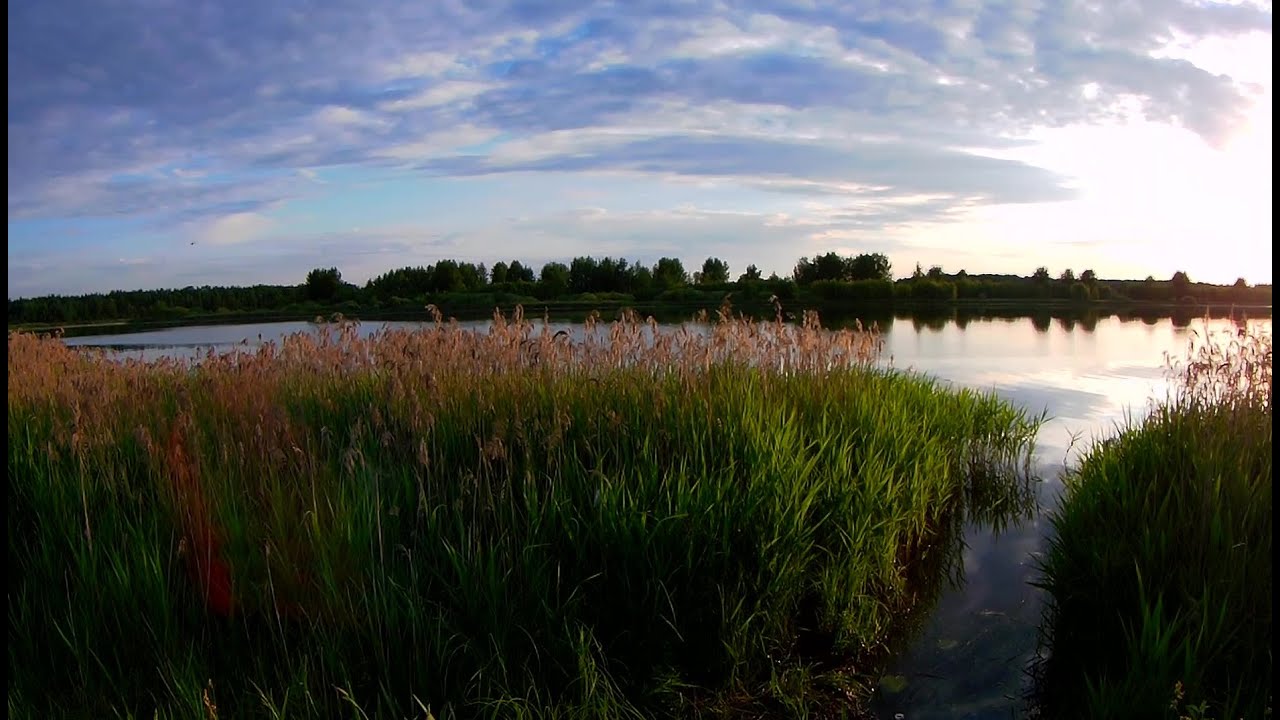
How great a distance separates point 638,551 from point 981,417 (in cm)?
684

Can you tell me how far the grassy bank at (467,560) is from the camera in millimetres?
3293

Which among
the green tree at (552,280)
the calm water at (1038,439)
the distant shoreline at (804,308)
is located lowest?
the calm water at (1038,439)

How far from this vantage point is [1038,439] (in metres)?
9.46

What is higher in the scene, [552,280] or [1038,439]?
[552,280]

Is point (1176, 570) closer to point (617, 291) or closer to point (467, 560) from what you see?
point (467, 560)

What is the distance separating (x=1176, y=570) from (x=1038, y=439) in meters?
5.89

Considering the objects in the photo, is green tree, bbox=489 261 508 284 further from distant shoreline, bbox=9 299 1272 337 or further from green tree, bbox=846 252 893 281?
green tree, bbox=846 252 893 281

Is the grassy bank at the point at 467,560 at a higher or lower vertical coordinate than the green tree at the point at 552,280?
lower

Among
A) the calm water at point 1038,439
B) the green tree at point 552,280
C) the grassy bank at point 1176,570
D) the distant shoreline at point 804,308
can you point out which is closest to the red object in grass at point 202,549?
the calm water at point 1038,439

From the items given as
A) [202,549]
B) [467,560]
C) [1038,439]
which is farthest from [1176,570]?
[1038,439]

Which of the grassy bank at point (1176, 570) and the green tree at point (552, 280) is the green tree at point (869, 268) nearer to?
the green tree at point (552, 280)

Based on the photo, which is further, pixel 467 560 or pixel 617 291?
pixel 617 291

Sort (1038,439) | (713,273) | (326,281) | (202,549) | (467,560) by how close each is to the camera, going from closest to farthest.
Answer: (467,560)
(202,549)
(1038,439)
(326,281)
(713,273)

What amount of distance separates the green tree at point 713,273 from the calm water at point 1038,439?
14.6m
